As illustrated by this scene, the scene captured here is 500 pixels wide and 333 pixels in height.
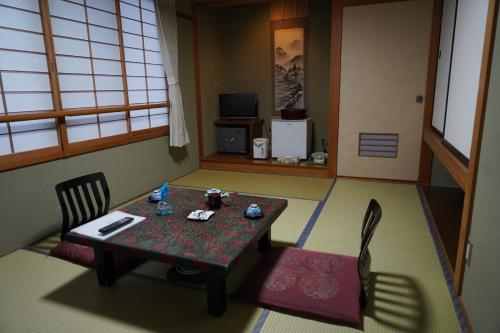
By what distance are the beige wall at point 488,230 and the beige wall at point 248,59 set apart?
12.8 feet

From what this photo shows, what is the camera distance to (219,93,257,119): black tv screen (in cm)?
562

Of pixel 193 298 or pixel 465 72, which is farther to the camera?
pixel 465 72

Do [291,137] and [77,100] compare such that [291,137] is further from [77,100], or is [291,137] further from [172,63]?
[77,100]

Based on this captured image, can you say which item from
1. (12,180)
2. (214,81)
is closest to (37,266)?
(12,180)

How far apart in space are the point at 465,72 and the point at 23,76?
323cm

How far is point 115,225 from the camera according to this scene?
2023mm

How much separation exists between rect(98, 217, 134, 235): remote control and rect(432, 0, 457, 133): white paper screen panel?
2.78m

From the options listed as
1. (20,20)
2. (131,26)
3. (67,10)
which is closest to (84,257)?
(20,20)

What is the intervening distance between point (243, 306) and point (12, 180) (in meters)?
2.00

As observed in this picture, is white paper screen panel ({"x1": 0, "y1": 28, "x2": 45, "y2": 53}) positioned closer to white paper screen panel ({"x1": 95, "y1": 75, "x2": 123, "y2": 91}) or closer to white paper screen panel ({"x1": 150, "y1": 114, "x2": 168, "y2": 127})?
white paper screen panel ({"x1": 95, "y1": 75, "x2": 123, "y2": 91})

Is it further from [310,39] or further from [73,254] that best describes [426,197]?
[73,254]

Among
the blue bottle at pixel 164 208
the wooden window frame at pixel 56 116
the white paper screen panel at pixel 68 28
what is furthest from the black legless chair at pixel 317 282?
the white paper screen panel at pixel 68 28

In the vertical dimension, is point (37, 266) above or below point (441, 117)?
below

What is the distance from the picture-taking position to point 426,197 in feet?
12.2
